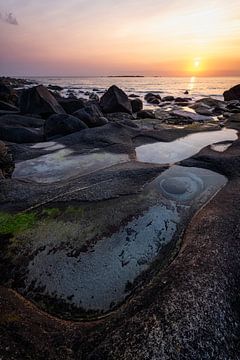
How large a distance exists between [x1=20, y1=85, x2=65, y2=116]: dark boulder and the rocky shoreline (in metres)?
8.91

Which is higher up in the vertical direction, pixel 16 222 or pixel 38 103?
pixel 38 103

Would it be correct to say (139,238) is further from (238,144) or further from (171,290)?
(238,144)

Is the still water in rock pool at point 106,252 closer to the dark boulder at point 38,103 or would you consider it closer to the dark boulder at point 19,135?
the dark boulder at point 19,135

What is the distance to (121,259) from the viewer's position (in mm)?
3637

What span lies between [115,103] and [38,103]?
6.02 metres

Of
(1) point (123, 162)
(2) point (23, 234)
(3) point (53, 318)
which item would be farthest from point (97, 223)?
(1) point (123, 162)

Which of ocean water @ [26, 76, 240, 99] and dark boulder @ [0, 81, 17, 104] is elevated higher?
dark boulder @ [0, 81, 17, 104]

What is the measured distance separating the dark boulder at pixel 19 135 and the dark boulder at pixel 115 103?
9.88 metres

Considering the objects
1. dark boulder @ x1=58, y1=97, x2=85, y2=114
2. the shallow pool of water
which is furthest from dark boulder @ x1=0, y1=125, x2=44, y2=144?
dark boulder @ x1=58, y1=97, x2=85, y2=114

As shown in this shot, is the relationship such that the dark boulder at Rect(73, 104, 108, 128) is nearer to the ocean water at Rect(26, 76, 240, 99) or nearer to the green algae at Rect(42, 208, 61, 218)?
the green algae at Rect(42, 208, 61, 218)

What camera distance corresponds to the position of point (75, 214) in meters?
4.55

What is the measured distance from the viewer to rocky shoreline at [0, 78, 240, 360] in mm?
2496

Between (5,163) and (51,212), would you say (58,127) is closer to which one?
(5,163)

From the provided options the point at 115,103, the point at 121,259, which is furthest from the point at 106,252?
the point at 115,103
